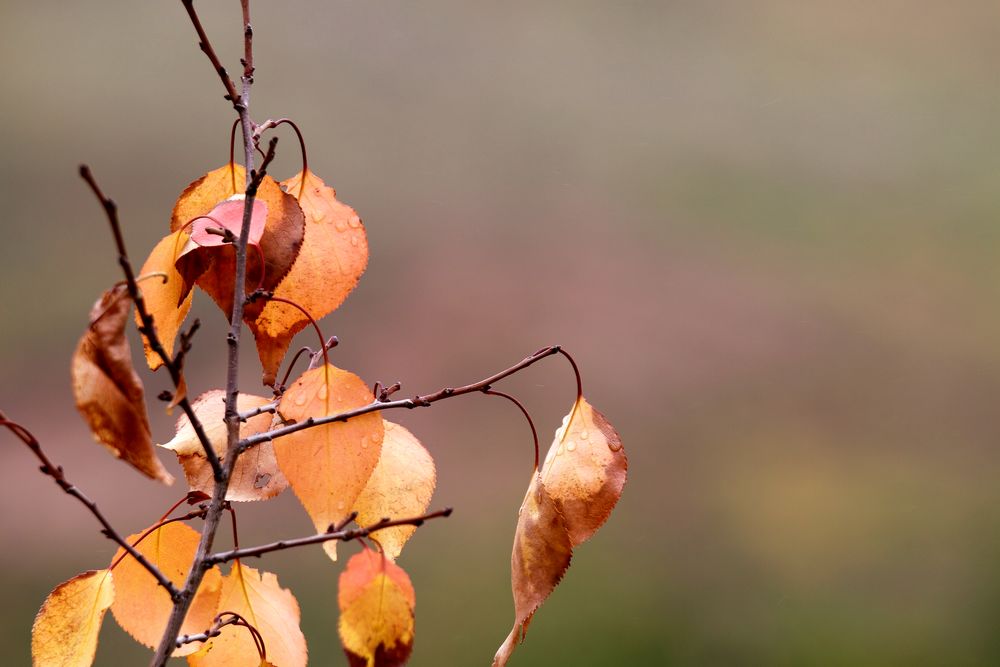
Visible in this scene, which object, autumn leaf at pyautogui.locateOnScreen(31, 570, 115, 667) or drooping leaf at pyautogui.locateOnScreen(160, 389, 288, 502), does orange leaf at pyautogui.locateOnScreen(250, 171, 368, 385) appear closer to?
drooping leaf at pyautogui.locateOnScreen(160, 389, 288, 502)

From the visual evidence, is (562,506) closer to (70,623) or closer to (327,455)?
(327,455)

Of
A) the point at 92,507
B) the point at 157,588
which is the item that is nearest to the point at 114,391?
the point at 92,507

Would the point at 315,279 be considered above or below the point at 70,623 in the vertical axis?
above

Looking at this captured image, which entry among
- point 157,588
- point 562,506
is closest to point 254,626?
point 157,588

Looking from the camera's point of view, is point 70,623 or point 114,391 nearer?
point 114,391

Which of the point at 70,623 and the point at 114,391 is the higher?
the point at 114,391

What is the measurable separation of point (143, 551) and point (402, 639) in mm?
163

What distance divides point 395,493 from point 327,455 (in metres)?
0.05

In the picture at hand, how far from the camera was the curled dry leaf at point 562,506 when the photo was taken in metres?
0.43

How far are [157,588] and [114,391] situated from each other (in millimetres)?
182

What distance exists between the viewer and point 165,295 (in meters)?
0.44

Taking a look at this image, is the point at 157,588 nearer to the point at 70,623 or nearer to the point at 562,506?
the point at 70,623

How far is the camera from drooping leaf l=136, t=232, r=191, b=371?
1.43ft

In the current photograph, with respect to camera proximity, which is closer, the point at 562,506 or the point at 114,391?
the point at 114,391
